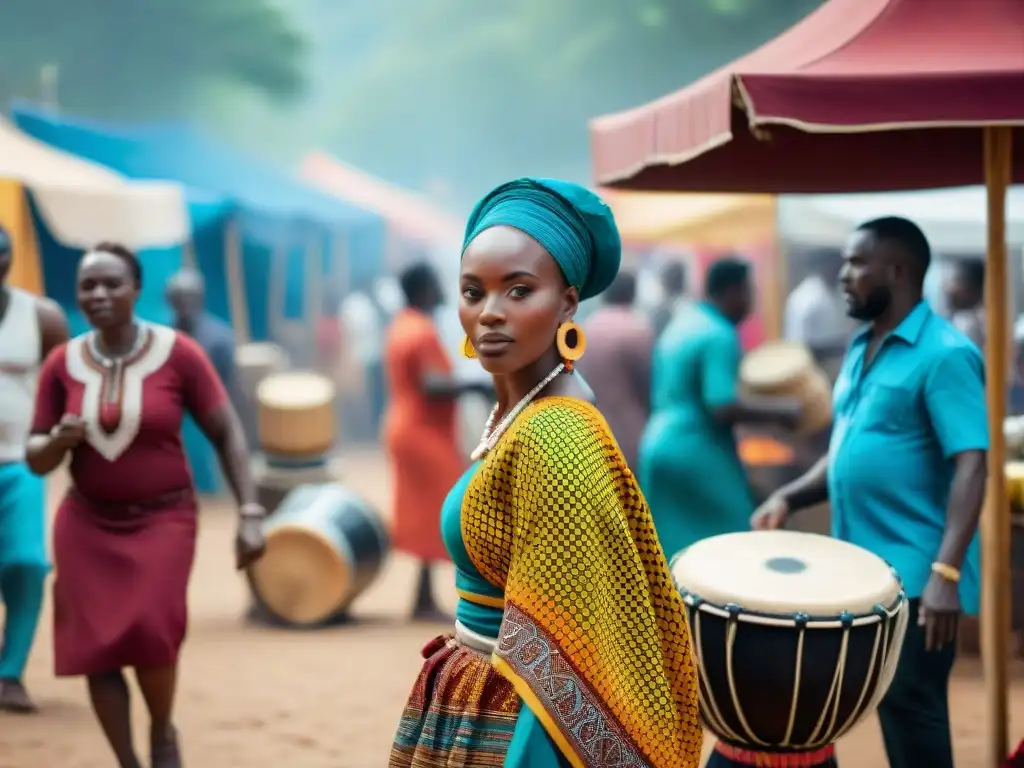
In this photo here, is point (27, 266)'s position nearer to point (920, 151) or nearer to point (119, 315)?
point (119, 315)

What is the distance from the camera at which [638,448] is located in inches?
308

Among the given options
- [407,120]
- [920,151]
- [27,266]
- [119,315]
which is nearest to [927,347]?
[920,151]

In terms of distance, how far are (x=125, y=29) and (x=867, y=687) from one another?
3433cm

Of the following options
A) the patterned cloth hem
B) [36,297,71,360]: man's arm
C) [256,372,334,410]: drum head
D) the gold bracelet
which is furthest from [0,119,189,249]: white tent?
the patterned cloth hem

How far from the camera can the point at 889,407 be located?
4.05 metres

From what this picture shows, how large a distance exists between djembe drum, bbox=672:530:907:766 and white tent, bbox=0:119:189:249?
31.2 feet

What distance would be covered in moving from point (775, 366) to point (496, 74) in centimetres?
4571

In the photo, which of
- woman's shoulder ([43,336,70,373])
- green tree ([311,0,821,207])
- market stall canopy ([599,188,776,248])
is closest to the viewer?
woman's shoulder ([43,336,70,373])

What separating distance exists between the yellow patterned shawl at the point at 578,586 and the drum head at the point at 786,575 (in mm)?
1033

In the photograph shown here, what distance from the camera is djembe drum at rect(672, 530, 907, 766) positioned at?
354 cm

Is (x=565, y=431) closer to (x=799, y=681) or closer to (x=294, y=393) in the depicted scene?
(x=799, y=681)

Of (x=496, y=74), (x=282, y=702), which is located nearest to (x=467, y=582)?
(x=282, y=702)

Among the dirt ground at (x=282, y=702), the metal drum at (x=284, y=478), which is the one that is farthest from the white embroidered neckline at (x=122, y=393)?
the metal drum at (x=284, y=478)

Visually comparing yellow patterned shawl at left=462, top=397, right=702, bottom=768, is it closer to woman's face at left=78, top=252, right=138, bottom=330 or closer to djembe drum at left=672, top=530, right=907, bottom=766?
djembe drum at left=672, top=530, right=907, bottom=766
